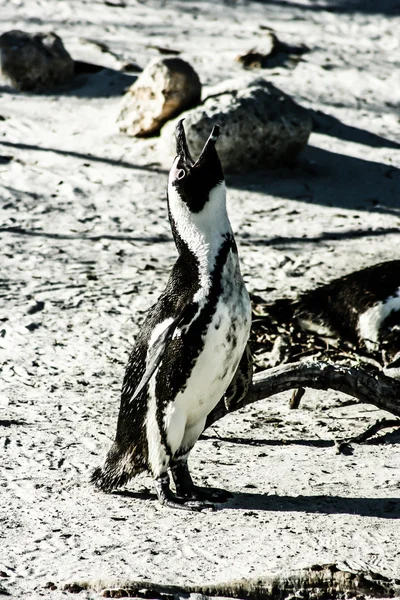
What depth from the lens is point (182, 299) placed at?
3.05 metres

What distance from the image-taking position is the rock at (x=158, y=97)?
772cm

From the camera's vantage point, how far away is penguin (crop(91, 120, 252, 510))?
299 cm

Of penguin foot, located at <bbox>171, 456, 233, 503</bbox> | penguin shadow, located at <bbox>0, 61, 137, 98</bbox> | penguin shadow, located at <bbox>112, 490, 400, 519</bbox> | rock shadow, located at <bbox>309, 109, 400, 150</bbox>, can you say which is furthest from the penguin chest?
penguin shadow, located at <bbox>0, 61, 137, 98</bbox>

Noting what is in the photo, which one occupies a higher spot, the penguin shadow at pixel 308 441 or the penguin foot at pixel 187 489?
the penguin foot at pixel 187 489

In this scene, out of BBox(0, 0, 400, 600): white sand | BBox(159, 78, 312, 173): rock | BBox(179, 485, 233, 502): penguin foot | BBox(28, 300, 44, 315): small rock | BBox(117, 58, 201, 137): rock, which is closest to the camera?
BBox(0, 0, 400, 600): white sand

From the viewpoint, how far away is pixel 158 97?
7.75 m

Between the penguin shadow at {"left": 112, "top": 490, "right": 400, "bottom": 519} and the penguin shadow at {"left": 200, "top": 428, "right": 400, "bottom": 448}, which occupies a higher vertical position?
the penguin shadow at {"left": 112, "top": 490, "right": 400, "bottom": 519}

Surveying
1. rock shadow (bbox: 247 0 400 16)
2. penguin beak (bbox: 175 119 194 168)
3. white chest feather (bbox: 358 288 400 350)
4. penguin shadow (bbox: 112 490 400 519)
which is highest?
penguin beak (bbox: 175 119 194 168)

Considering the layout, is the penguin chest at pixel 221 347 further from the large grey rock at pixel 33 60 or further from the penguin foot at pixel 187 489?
the large grey rock at pixel 33 60

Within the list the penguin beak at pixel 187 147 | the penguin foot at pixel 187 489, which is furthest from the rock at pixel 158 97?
the penguin foot at pixel 187 489

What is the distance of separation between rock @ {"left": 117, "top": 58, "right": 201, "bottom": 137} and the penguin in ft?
15.2

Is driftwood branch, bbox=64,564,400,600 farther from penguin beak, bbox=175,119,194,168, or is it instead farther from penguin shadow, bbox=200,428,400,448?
penguin beak, bbox=175,119,194,168

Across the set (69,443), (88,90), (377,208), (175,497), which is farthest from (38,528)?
(88,90)

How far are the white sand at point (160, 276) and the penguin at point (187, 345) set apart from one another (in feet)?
0.46
